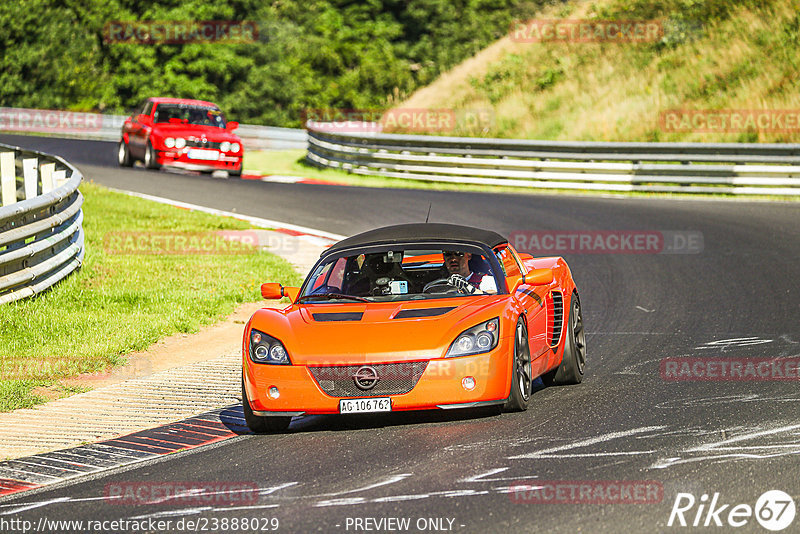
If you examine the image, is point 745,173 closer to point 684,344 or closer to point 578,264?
point 578,264

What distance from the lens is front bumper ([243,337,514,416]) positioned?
730cm

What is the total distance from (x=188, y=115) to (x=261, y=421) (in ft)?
73.0

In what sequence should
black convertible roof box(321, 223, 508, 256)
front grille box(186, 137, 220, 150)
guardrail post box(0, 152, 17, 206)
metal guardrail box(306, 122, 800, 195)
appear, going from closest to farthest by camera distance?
black convertible roof box(321, 223, 508, 256) → guardrail post box(0, 152, 17, 206) → metal guardrail box(306, 122, 800, 195) → front grille box(186, 137, 220, 150)

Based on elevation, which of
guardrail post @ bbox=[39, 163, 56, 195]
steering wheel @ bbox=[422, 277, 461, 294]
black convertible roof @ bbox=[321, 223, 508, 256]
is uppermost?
black convertible roof @ bbox=[321, 223, 508, 256]

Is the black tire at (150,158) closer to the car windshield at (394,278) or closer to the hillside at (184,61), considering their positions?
the car windshield at (394,278)

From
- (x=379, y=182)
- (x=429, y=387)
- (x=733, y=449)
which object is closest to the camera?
(x=733, y=449)

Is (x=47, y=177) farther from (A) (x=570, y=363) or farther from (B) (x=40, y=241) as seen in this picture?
(A) (x=570, y=363)

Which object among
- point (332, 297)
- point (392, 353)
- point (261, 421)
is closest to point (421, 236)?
point (332, 297)

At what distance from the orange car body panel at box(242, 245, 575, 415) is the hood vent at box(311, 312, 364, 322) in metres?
0.05

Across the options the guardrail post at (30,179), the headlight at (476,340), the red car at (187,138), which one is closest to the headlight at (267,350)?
the headlight at (476,340)

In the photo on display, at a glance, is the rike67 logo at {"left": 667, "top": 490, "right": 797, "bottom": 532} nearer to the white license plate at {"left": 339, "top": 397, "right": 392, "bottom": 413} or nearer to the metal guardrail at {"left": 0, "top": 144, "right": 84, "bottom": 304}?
the white license plate at {"left": 339, "top": 397, "right": 392, "bottom": 413}

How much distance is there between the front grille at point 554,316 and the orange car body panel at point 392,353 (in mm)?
857

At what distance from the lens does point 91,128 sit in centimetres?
5056

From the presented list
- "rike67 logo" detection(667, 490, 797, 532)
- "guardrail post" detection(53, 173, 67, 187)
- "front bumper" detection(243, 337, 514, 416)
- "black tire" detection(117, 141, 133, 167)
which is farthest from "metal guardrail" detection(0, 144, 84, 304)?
"black tire" detection(117, 141, 133, 167)
